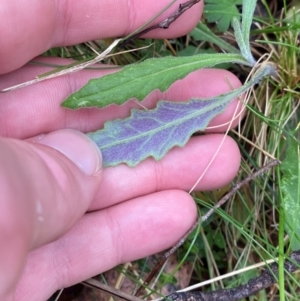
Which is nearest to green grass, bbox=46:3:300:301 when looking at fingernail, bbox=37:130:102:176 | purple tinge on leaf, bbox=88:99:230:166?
purple tinge on leaf, bbox=88:99:230:166

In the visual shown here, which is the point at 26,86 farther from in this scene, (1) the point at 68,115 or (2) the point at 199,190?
(2) the point at 199,190

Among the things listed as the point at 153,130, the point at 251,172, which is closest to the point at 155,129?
the point at 153,130

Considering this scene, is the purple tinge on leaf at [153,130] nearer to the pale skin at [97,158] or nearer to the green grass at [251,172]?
the pale skin at [97,158]

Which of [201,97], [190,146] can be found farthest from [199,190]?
[201,97]

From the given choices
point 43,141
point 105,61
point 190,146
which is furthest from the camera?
point 105,61

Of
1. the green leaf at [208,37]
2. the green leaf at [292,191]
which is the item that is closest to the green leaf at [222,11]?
the green leaf at [208,37]

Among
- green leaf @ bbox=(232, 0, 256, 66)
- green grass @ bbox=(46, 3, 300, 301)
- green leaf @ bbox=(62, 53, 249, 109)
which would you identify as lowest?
green grass @ bbox=(46, 3, 300, 301)

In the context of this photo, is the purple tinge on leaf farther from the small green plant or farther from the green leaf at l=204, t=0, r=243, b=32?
the green leaf at l=204, t=0, r=243, b=32
